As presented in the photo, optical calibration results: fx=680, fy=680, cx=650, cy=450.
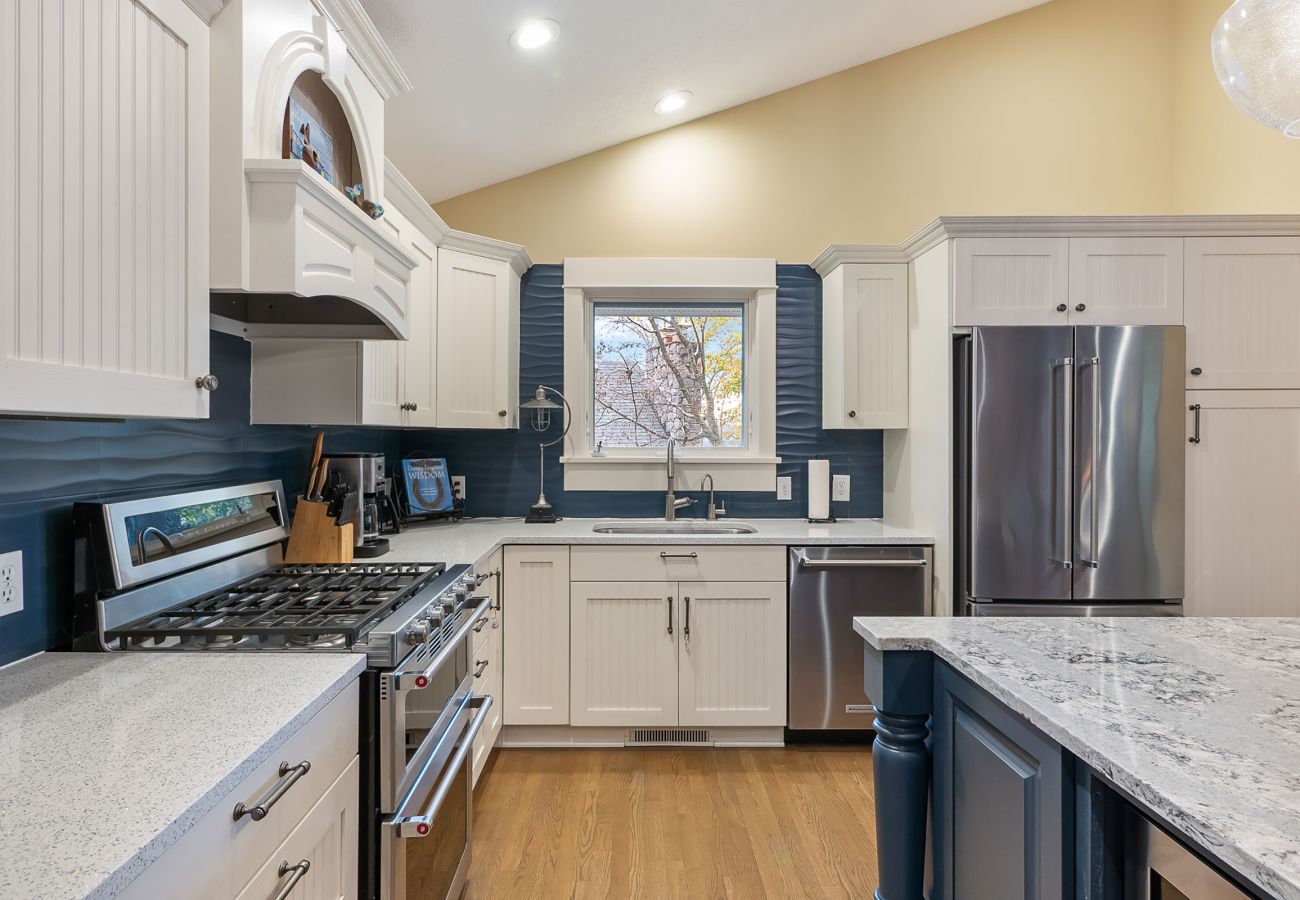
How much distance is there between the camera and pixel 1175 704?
3.23 feet

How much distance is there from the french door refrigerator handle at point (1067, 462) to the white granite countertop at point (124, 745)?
2.47 m

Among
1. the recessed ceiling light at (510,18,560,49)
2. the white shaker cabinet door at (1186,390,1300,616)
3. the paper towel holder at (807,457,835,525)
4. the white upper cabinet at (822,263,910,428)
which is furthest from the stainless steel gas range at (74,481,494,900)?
the white shaker cabinet door at (1186,390,1300,616)

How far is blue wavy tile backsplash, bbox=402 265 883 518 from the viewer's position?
11.1ft

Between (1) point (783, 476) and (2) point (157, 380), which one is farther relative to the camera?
(1) point (783, 476)

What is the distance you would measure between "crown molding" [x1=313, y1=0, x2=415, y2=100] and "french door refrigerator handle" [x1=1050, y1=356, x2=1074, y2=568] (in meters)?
2.46

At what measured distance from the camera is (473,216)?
11.2ft

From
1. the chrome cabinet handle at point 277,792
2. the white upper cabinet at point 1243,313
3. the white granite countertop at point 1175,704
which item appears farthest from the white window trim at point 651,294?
the chrome cabinet handle at point 277,792

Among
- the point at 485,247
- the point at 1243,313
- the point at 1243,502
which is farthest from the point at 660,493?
the point at 1243,313

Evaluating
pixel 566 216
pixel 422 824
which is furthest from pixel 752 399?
pixel 422 824

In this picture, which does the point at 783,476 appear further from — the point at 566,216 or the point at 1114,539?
the point at 566,216

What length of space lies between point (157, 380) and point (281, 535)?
1059 mm

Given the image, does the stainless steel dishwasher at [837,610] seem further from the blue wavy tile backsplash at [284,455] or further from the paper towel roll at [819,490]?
the blue wavy tile backsplash at [284,455]

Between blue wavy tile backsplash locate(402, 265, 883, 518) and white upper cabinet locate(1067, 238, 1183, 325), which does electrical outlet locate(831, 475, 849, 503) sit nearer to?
blue wavy tile backsplash locate(402, 265, 883, 518)

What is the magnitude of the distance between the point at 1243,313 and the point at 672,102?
98.4 inches
